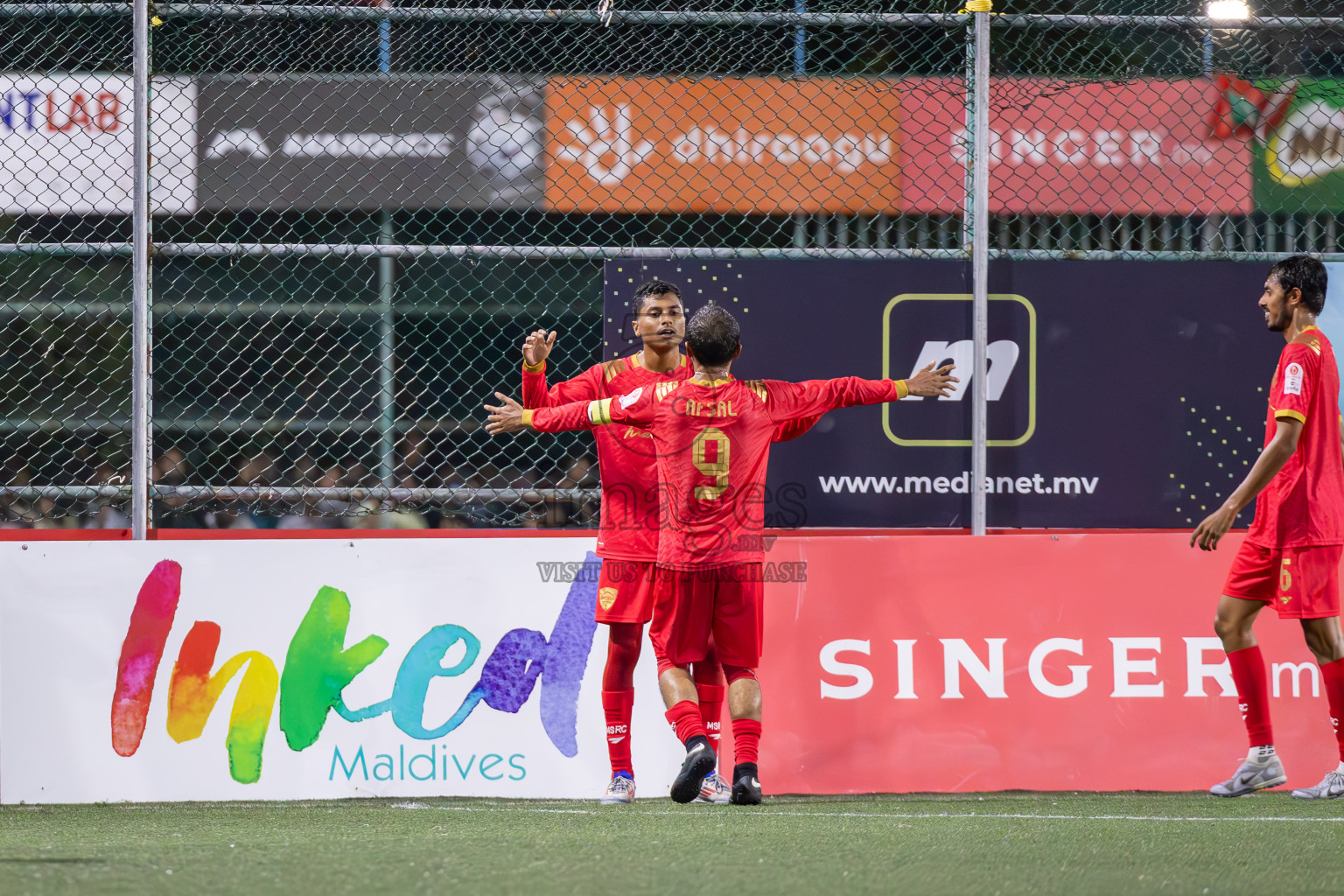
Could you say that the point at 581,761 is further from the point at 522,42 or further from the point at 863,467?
the point at 522,42

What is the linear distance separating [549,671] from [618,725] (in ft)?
1.37

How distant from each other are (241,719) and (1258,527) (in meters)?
3.87

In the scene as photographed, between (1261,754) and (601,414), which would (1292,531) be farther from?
(601,414)

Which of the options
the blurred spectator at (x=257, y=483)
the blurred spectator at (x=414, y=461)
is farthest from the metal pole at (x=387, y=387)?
the blurred spectator at (x=257, y=483)

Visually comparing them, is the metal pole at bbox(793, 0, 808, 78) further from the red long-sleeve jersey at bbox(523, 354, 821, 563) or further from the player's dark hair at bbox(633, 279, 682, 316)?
the red long-sleeve jersey at bbox(523, 354, 821, 563)

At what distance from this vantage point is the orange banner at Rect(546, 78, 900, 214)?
227 inches

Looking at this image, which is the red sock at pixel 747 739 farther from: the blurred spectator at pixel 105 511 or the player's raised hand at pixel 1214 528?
the blurred spectator at pixel 105 511

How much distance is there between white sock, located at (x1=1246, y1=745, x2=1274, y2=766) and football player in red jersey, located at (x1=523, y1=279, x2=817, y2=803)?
6.30ft

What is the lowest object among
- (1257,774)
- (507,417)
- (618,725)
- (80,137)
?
(1257,774)

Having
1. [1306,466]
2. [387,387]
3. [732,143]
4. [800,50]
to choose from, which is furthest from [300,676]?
[1306,466]

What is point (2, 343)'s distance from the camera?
7.79 meters

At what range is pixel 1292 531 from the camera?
189 inches

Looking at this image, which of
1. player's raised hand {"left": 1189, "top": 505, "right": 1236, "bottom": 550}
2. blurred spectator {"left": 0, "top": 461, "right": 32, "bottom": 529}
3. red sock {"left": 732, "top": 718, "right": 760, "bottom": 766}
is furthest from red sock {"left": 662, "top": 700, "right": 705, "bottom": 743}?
blurred spectator {"left": 0, "top": 461, "right": 32, "bottom": 529}

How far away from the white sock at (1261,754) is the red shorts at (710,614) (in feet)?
6.02
